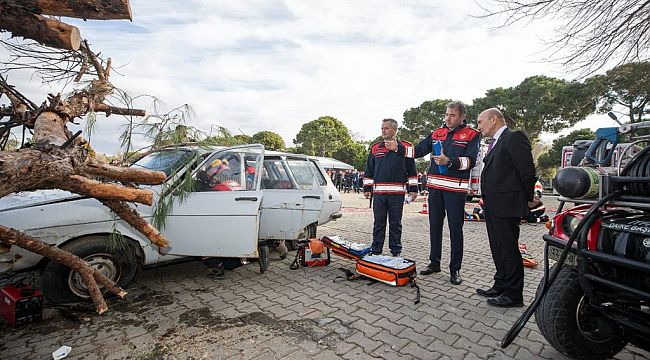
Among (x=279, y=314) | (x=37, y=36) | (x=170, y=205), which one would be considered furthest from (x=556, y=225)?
(x=37, y=36)

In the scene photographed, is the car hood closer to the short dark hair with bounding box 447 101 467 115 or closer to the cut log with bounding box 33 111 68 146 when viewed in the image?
the cut log with bounding box 33 111 68 146

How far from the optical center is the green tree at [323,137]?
168 ft

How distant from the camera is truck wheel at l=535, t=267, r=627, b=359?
2.29m

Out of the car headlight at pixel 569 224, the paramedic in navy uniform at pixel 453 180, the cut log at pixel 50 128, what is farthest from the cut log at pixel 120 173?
the car headlight at pixel 569 224

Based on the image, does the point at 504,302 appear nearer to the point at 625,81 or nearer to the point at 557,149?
the point at 625,81

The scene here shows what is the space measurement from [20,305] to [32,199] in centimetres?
104

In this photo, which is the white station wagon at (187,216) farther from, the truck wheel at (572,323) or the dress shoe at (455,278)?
the truck wheel at (572,323)

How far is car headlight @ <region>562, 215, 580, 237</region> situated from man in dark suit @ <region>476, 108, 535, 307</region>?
83 centimetres

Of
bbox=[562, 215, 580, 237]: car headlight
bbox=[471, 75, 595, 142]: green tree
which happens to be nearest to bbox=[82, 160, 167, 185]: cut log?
bbox=[562, 215, 580, 237]: car headlight

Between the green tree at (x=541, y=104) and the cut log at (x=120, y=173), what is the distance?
1261 inches

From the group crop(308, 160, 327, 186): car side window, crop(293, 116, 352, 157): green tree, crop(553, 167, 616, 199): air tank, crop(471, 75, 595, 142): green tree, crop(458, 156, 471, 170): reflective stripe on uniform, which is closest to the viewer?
crop(553, 167, 616, 199): air tank

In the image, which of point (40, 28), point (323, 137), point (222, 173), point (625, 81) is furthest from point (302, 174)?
point (323, 137)

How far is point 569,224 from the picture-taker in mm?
2439

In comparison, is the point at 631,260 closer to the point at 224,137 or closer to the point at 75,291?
the point at 224,137
